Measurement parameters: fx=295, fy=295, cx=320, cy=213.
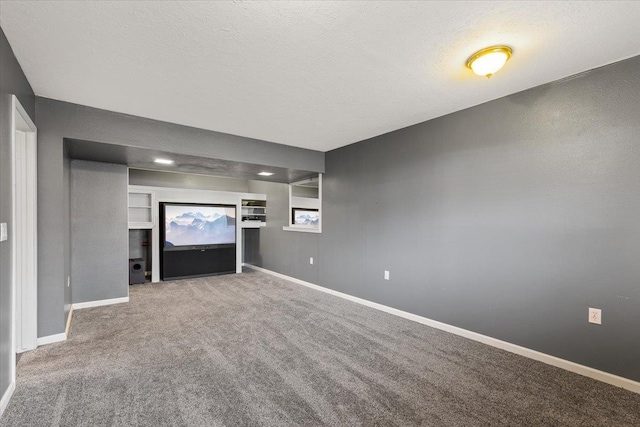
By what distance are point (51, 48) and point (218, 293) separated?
373 centimetres

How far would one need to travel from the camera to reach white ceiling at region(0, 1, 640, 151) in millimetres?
1754

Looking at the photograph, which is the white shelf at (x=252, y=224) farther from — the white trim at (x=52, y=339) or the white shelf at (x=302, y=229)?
the white trim at (x=52, y=339)

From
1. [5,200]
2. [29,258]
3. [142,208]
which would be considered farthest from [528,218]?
[142,208]

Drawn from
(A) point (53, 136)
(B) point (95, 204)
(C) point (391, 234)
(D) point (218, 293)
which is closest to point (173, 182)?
(B) point (95, 204)

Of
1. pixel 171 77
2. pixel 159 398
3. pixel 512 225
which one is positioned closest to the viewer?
pixel 159 398

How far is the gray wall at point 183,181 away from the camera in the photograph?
6261 millimetres

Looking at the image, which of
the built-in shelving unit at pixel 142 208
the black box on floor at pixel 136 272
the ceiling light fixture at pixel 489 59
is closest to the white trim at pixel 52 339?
the black box on floor at pixel 136 272

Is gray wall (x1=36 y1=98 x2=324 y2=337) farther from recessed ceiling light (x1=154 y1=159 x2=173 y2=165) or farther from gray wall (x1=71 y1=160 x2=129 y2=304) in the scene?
gray wall (x1=71 y1=160 x2=129 y2=304)

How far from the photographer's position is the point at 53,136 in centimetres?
296

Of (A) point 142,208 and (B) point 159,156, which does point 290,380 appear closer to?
(B) point 159,156

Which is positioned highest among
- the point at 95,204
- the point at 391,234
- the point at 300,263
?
the point at 95,204

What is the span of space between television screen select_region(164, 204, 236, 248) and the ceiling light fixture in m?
5.46

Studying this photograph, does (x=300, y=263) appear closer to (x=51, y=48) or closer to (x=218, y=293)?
(x=218, y=293)

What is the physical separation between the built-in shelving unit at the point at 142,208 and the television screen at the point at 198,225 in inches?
10.6
